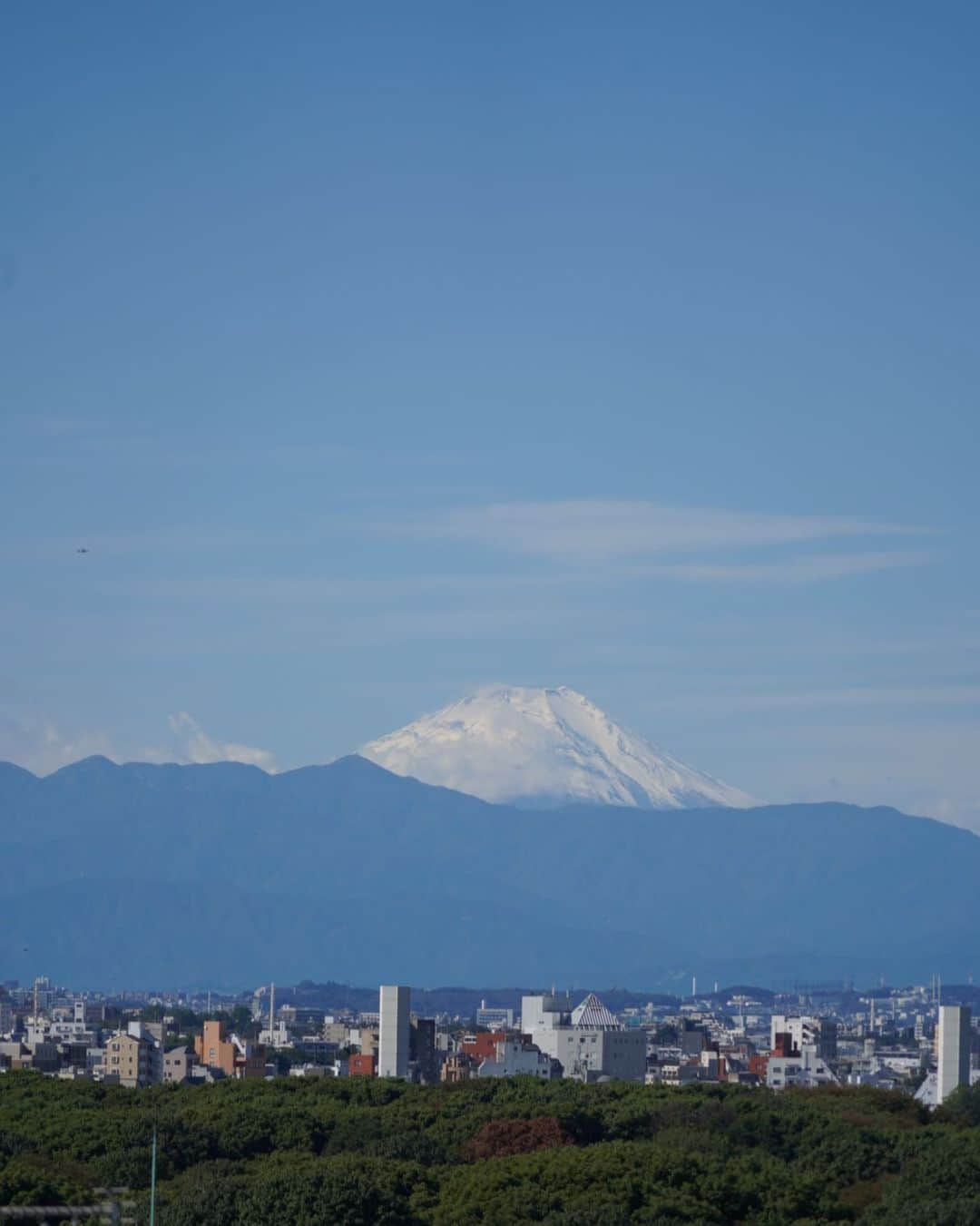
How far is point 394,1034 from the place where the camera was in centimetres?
7744

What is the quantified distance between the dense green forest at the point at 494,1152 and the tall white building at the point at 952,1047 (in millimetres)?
13376

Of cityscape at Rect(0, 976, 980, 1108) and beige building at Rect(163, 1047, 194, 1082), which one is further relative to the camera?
beige building at Rect(163, 1047, 194, 1082)

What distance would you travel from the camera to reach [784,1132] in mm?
50281

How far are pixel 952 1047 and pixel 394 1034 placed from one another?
17.6 meters

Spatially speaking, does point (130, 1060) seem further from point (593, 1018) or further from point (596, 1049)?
point (593, 1018)

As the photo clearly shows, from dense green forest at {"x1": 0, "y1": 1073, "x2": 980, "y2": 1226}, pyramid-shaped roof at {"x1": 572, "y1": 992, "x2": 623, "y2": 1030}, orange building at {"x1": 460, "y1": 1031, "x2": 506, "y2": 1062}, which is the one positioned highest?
pyramid-shaped roof at {"x1": 572, "y1": 992, "x2": 623, "y2": 1030}

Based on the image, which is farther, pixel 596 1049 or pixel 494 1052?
pixel 494 1052

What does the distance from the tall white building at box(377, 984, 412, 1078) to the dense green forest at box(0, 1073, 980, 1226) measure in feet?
60.3

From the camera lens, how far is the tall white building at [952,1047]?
A: 7694 cm

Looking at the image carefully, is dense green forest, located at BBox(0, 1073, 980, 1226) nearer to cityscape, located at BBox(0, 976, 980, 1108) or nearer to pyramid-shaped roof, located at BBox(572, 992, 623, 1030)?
cityscape, located at BBox(0, 976, 980, 1108)

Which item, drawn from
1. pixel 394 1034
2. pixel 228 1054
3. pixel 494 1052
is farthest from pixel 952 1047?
pixel 228 1054

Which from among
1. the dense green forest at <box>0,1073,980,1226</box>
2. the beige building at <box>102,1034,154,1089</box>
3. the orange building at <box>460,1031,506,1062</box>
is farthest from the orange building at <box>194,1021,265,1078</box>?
the dense green forest at <box>0,1073,980,1226</box>

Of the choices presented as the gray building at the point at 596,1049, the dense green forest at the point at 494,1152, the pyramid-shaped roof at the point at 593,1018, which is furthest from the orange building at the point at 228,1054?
the dense green forest at the point at 494,1152

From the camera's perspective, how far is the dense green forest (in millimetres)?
35656
